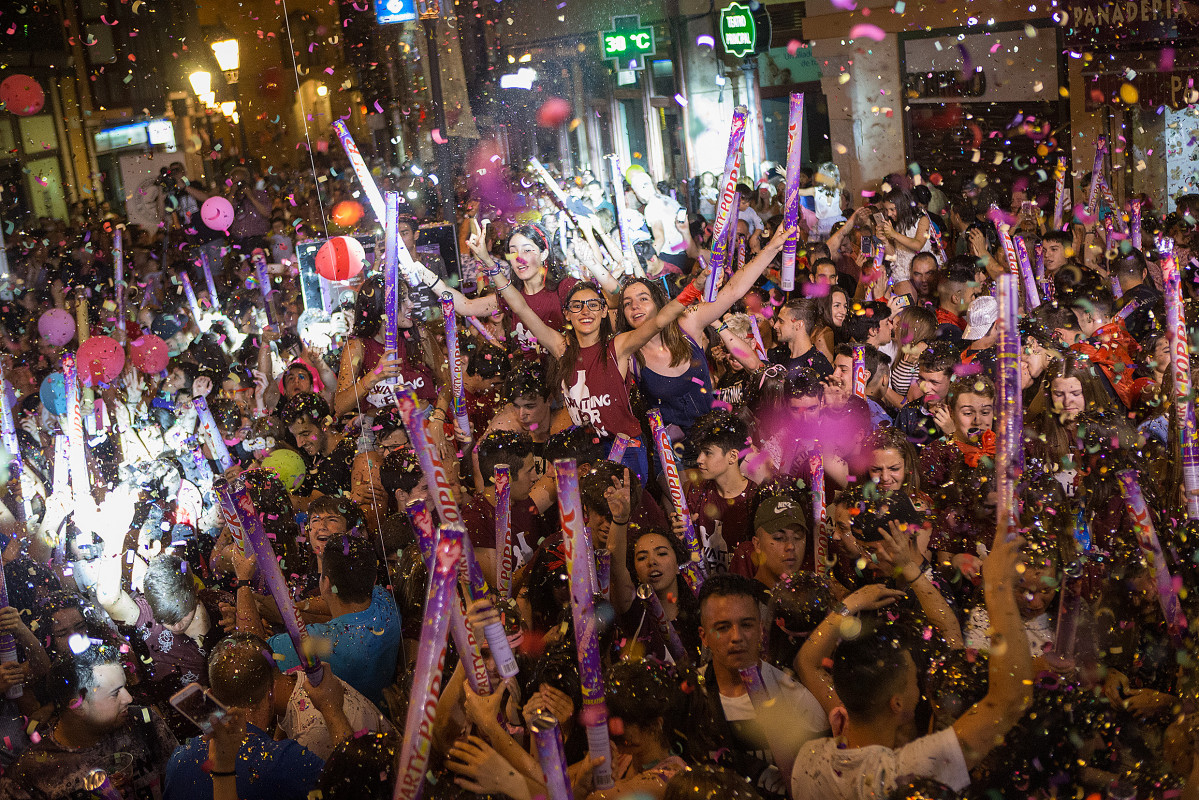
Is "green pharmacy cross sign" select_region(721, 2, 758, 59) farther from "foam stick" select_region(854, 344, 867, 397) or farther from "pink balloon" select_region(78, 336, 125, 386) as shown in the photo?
"foam stick" select_region(854, 344, 867, 397)

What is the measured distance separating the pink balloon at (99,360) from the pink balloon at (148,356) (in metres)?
0.42

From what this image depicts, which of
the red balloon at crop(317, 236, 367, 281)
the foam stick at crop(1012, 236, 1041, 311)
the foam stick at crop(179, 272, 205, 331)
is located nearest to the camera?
the foam stick at crop(1012, 236, 1041, 311)

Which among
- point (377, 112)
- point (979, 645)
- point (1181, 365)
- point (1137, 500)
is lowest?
point (979, 645)

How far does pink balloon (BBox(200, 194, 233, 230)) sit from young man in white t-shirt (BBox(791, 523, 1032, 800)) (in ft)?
26.4

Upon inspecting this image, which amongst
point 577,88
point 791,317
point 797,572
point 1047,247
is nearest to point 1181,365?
point 797,572

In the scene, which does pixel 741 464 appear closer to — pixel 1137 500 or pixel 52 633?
pixel 1137 500

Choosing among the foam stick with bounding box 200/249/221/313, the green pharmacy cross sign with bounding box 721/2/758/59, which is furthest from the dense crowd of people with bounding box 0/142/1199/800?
the green pharmacy cross sign with bounding box 721/2/758/59

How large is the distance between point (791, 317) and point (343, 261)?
3.09 meters

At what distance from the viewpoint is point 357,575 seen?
3340mm

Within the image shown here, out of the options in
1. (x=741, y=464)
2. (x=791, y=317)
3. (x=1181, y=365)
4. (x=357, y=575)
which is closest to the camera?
(x=1181, y=365)

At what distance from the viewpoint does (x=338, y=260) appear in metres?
6.45

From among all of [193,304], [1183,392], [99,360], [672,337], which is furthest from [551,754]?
[193,304]

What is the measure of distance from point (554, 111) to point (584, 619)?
48.2 feet

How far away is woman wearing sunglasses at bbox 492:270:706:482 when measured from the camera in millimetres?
4348
